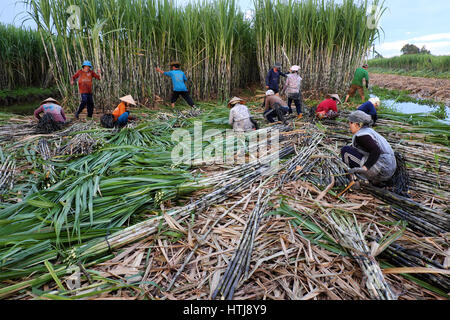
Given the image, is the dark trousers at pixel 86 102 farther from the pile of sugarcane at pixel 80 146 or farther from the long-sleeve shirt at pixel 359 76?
the long-sleeve shirt at pixel 359 76

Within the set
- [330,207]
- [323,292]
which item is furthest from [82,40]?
[323,292]

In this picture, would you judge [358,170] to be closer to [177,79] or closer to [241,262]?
[241,262]

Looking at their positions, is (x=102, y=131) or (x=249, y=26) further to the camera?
(x=249, y=26)

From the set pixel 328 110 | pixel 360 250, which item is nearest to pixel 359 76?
pixel 328 110

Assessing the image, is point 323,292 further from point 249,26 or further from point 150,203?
point 249,26

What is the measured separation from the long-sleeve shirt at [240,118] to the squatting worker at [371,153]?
1.98 m

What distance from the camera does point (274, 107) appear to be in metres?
4.55

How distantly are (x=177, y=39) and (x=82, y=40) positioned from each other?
7.52 feet

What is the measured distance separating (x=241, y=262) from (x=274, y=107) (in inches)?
140

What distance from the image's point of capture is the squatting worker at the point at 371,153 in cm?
212

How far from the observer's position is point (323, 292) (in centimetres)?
137

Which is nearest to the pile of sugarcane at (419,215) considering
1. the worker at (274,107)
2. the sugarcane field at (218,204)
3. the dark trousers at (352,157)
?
the sugarcane field at (218,204)

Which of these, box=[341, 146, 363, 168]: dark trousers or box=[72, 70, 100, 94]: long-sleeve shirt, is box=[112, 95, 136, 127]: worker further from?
box=[341, 146, 363, 168]: dark trousers
